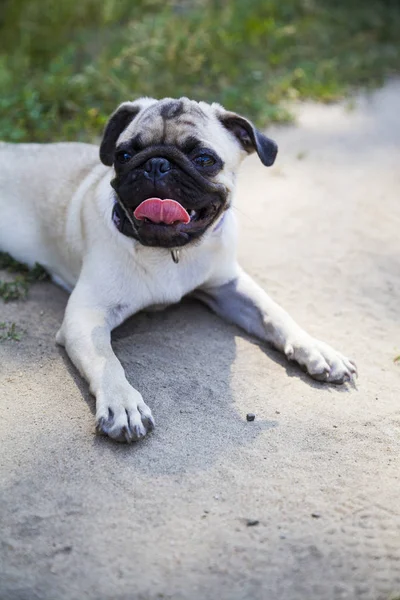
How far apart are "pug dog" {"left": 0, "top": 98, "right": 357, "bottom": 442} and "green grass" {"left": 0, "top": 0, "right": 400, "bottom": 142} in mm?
1662

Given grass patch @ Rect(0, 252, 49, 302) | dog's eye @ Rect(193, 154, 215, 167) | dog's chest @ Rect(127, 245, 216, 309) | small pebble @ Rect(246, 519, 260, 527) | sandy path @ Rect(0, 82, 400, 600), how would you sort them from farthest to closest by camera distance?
grass patch @ Rect(0, 252, 49, 302) < dog's chest @ Rect(127, 245, 216, 309) < dog's eye @ Rect(193, 154, 215, 167) < small pebble @ Rect(246, 519, 260, 527) < sandy path @ Rect(0, 82, 400, 600)

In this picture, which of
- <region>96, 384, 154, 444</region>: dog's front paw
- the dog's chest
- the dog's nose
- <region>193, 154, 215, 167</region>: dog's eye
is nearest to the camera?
<region>96, 384, 154, 444</region>: dog's front paw

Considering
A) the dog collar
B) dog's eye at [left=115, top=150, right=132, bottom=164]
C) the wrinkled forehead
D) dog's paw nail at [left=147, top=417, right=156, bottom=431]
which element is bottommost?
dog's paw nail at [left=147, top=417, right=156, bottom=431]

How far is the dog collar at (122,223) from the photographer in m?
3.72

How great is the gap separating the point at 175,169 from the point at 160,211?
219 mm

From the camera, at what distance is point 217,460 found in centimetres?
311

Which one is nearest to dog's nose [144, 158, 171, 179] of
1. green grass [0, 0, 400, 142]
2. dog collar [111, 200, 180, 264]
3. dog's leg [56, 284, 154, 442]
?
dog collar [111, 200, 180, 264]

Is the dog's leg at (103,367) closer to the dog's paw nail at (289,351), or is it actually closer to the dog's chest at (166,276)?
the dog's chest at (166,276)

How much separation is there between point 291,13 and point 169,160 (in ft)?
20.0

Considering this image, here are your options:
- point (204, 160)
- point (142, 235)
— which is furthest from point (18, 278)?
point (204, 160)

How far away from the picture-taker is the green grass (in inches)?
253

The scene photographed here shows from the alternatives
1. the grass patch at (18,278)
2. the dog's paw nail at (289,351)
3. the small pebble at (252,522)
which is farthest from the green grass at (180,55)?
the small pebble at (252,522)

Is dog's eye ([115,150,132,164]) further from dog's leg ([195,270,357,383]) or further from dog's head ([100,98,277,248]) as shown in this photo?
dog's leg ([195,270,357,383])

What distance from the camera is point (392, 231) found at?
541 cm
